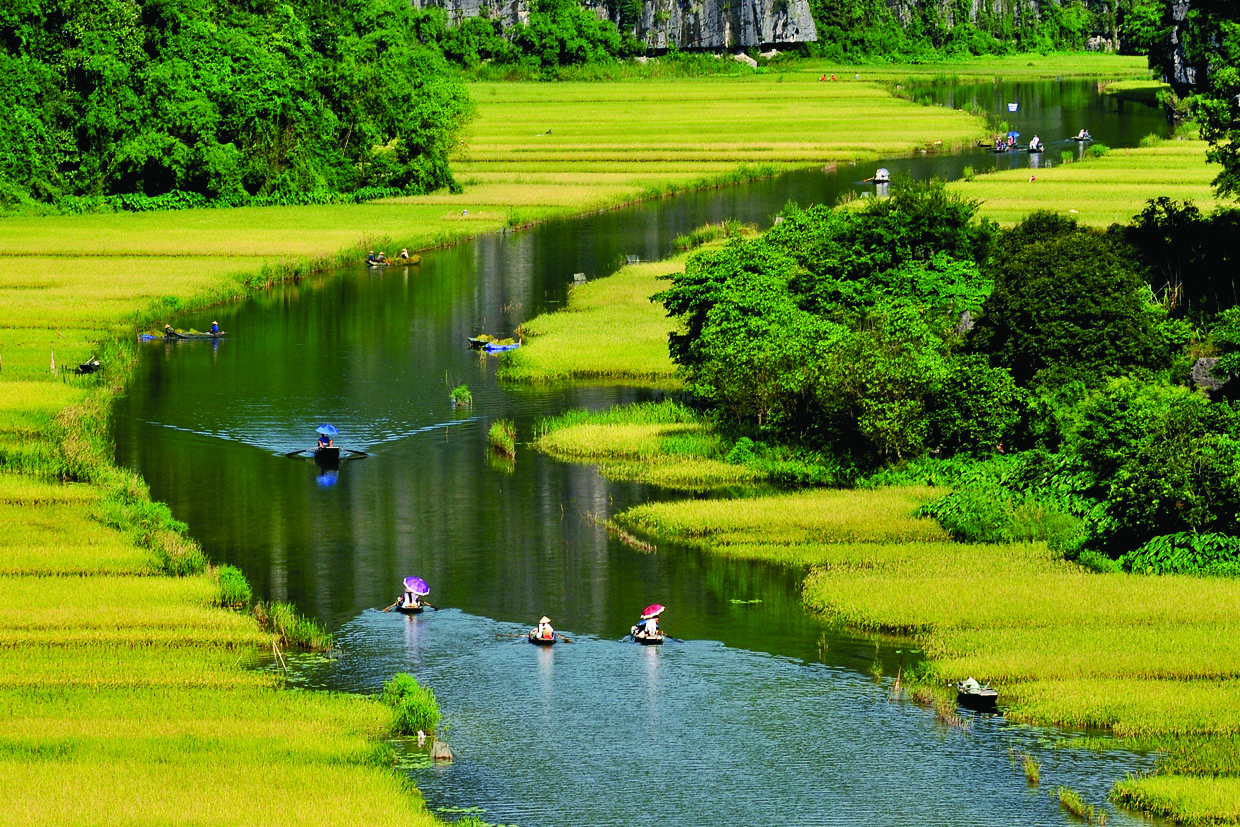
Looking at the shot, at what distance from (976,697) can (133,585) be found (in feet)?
52.7

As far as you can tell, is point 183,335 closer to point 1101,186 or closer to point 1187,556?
point 1187,556

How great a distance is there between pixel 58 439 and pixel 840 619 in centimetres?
2211

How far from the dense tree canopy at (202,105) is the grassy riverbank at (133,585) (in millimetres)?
4317

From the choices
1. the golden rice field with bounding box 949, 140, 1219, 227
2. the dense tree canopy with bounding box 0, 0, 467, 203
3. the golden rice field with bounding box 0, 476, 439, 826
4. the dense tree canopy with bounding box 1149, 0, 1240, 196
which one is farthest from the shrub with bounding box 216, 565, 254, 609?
the dense tree canopy with bounding box 0, 0, 467, 203

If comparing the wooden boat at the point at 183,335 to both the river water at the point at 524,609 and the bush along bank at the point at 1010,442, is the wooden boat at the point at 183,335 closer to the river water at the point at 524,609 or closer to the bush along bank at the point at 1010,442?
the river water at the point at 524,609

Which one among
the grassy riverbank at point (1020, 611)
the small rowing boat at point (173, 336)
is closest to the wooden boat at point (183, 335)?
the small rowing boat at point (173, 336)

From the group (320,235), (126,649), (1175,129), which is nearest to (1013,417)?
(126,649)

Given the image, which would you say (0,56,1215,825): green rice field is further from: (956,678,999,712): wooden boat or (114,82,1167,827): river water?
(114,82,1167,827): river water

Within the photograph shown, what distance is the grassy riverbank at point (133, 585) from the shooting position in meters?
24.2

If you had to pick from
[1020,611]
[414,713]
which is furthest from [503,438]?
[414,713]

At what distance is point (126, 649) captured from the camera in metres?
30.5

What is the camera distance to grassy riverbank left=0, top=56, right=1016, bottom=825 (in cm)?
2420

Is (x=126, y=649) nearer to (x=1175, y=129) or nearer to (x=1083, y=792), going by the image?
(x=1083, y=792)

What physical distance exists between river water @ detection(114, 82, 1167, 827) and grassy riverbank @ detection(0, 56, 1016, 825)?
1.36m
